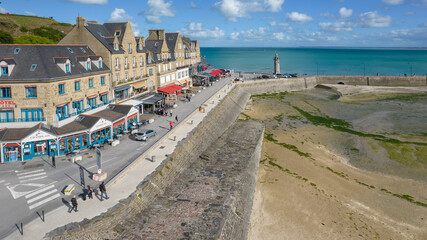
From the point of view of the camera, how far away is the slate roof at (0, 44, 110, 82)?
2977 cm

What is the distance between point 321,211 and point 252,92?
183 feet

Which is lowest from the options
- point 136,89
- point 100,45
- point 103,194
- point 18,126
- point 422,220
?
point 422,220

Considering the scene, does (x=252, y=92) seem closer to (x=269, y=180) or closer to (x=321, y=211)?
(x=269, y=180)

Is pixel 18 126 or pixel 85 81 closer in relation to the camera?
pixel 18 126

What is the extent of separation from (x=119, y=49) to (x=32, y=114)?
668 inches

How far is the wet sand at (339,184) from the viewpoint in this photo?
22875 mm

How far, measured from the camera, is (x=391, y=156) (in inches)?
1436

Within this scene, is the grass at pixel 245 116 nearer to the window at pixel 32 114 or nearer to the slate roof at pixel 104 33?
the slate roof at pixel 104 33

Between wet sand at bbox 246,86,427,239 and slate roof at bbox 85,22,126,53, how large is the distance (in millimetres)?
24959

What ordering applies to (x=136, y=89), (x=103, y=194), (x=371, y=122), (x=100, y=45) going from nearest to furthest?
(x=103, y=194), (x=100, y=45), (x=136, y=89), (x=371, y=122)

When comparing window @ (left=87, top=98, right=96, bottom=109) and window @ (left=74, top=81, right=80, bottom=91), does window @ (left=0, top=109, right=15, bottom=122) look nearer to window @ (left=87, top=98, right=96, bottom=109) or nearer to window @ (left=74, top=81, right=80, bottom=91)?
window @ (left=74, top=81, right=80, bottom=91)

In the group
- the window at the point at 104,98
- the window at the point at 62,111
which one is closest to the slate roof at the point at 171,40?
the window at the point at 104,98

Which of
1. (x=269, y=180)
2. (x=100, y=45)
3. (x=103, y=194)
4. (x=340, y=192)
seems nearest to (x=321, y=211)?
(x=340, y=192)

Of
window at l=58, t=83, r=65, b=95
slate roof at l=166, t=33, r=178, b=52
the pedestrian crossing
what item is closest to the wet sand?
the pedestrian crossing
